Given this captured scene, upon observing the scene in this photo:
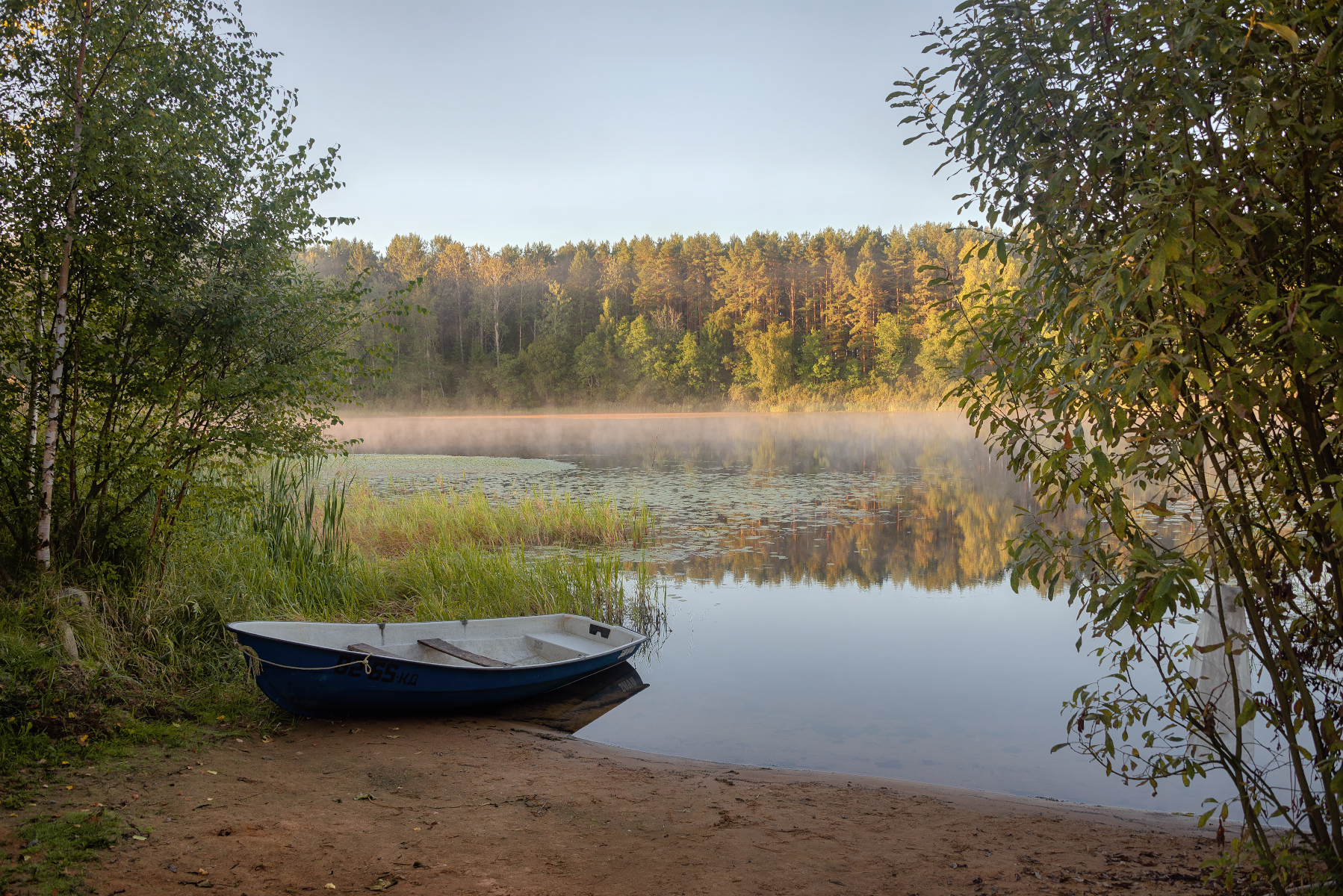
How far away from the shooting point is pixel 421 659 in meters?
6.76

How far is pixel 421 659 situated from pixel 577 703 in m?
1.47

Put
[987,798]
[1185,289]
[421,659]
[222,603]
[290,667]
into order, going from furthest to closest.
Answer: [222,603] < [421,659] < [290,667] < [987,798] < [1185,289]

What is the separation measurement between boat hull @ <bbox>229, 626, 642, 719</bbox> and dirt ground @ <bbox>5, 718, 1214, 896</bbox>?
271 mm

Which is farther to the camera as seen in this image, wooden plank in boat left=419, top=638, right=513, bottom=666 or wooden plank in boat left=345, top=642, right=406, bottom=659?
wooden plank in boat left=419, top=638, right=513, bottom=666

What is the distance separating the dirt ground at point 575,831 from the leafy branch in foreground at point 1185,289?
60.1 inches

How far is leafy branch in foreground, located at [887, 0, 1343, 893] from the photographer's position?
2.06 metres

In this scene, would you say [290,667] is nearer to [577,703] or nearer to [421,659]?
[421,659]

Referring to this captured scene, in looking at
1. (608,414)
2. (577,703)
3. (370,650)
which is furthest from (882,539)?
(608,414)

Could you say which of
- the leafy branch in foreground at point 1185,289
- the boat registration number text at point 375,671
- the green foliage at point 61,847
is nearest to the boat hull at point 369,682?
the boat registration number text at point 375,671

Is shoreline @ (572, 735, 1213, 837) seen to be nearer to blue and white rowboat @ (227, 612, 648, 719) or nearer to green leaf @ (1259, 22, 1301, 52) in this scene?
blue and white rowboat @ (227, 612, 648, 719)

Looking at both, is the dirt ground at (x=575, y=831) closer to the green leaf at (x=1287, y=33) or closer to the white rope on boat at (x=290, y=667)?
the white rope on boat at (x=290, y=667)

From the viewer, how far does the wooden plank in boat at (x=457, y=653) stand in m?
6.84

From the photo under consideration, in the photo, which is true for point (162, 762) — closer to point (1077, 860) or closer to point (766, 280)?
point (1077, 860)

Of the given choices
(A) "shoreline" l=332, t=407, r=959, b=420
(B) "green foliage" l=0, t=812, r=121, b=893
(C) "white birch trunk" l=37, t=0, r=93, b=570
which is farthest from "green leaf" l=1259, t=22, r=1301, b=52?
Result: (A) "shoreline" l=332, t=407, r=959, b=420
